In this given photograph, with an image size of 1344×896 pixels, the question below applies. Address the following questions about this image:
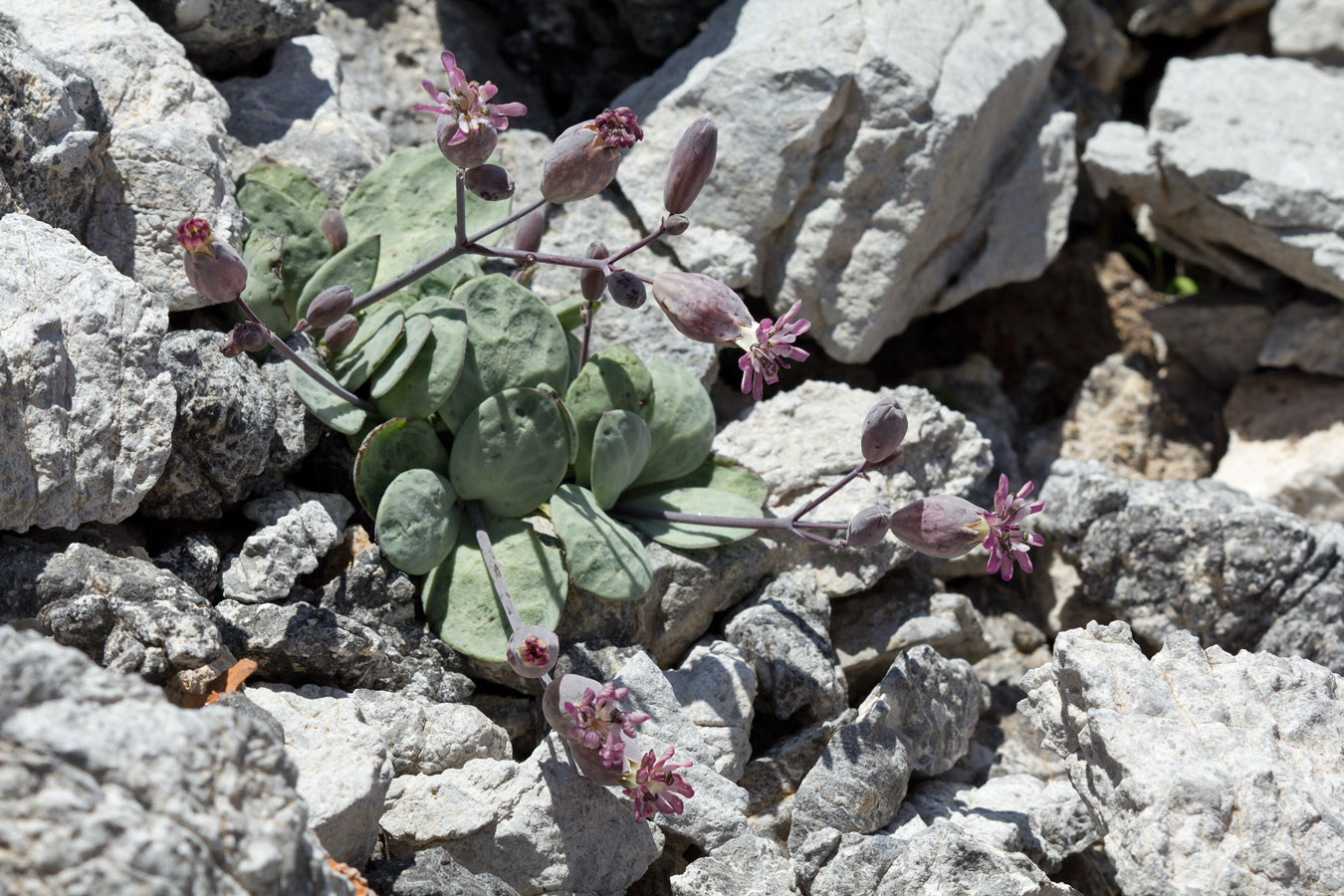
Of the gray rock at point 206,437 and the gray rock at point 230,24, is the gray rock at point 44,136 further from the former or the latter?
the gray rock at point 230,24

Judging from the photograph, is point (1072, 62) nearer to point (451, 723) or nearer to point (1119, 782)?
point (1119, 782)

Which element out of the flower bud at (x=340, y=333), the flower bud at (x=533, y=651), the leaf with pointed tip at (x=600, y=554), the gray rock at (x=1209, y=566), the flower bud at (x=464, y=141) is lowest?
the gray rock at (x=1209, y=566)

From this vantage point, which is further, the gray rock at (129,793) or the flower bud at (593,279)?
A: the flower bud at (593,279)

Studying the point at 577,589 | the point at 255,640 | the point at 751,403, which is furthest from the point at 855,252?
the point at 255,640

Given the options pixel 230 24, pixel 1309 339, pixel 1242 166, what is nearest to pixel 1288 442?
pixel 1309 339

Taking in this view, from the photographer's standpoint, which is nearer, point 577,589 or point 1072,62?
point 577,589

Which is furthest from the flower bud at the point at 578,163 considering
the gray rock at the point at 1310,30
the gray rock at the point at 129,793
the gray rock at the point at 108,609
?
the gray rock at the point at 1310,30
